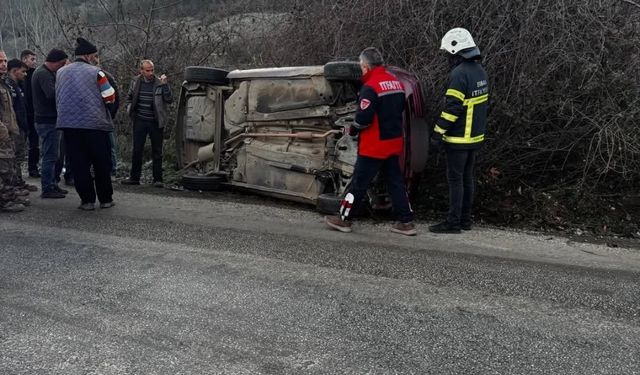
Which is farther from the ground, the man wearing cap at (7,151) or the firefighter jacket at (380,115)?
the firefighter jacket at (380,115)

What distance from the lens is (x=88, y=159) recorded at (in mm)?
5988

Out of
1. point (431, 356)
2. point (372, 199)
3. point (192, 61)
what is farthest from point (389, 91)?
point (192, 61)

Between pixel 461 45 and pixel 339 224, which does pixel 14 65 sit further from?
pixel 461 45

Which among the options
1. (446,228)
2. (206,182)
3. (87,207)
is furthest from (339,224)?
(87,207)

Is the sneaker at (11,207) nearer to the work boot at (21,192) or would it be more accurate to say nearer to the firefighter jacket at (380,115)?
the work boot at (21,192)

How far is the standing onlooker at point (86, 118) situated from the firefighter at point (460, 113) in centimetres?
371

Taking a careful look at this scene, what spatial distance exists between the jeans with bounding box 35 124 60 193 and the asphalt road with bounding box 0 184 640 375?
1.60 m

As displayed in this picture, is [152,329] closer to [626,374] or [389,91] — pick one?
[626,374]

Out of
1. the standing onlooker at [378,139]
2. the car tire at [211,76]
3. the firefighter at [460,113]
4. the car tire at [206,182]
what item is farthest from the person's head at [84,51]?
the firefighter at [460,113]

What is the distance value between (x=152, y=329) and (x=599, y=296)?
294 centimetres

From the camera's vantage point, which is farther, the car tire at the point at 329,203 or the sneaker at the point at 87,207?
the sneaker at the point at 87,207

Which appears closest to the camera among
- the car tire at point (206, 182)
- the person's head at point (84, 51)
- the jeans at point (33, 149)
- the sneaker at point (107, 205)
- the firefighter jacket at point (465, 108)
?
the firefighter jacket at point (465, 108)

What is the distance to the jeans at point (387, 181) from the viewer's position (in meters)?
5.04

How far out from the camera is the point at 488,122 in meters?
6.48
